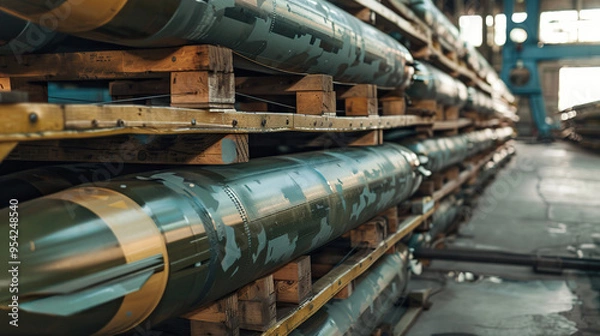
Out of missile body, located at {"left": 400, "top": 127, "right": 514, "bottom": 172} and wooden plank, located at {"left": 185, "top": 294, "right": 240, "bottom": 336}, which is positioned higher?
missile body, located at {"left": 400, "top": 127, "right": 514, "bottom": 172}

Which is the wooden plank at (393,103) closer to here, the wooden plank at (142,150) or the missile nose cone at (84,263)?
the wooden plank at (142,150)

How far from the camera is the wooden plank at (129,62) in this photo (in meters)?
2.01

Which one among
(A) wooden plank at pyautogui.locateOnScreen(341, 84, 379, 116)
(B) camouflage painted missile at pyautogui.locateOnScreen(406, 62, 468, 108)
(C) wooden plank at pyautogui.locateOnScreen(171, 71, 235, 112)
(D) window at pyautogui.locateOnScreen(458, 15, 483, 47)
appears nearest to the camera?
(C) wooden plank at pyautogui.locateOnScreen(171, 71, 235, 112)

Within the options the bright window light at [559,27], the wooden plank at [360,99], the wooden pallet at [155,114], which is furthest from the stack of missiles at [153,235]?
the bright window light at [559,27]

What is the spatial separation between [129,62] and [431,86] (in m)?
3.80

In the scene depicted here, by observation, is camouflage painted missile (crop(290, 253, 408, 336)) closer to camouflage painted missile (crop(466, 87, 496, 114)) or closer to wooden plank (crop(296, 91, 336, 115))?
wooden plank (crop(296, 91, 336, 115))

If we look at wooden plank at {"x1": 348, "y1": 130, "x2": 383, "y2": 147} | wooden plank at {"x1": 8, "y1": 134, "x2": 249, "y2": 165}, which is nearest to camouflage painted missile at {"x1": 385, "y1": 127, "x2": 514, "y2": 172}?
wooden plank at {"x1": 348, "y1": 130, "x2": 383, "y2": 147}

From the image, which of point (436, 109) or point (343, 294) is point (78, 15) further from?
point (436, 109)

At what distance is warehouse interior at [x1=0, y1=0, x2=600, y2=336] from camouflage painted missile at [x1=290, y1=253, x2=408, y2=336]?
2 centimetres

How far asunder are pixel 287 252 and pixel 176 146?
647mm

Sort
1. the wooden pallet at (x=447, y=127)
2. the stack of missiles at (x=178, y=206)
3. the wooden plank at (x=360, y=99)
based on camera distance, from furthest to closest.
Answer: the wooden pallet at (x=447, y=127) → the wooden plank at (x=360, y=99) → the stack of missiles at (x=178, y=206)

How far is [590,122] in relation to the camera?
54.2ft

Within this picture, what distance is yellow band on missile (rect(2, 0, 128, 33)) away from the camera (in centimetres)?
162

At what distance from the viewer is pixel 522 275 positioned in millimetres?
5211
